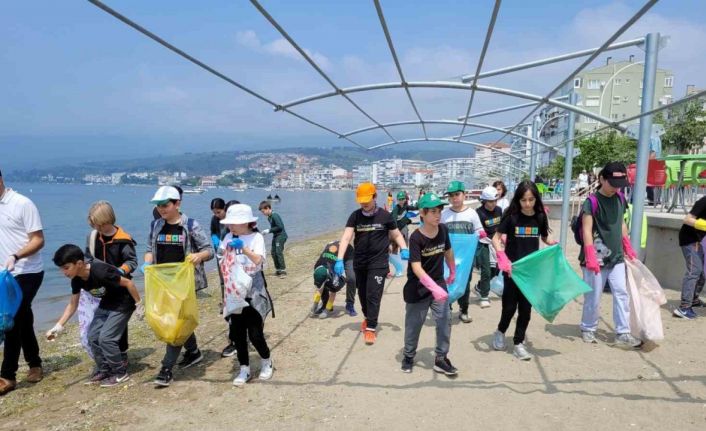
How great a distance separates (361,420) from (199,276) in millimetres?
2025

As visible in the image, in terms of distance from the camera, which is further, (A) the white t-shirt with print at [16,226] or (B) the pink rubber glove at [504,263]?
(B) the pink rubber glove at [504,263]

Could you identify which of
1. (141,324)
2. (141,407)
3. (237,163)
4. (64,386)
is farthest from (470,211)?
(237,163)

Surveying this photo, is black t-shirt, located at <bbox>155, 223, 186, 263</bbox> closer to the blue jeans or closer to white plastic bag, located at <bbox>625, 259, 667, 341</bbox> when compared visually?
white plastic bag, located at <bbox>625, 259, 667, 341</bbox>

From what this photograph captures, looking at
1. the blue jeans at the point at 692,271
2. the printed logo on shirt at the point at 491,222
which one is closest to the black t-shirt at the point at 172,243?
the printed logo on shirt at the point at 491,222

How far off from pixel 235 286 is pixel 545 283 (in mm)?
2847

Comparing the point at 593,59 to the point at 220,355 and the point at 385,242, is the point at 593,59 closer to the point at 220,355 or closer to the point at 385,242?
the point at 385,242

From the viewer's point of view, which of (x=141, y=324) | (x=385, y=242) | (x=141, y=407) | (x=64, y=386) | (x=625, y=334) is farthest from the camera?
(x=141, y=324)

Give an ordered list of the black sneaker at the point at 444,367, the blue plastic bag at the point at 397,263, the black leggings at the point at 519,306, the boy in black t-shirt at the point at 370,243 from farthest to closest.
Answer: the blue plastic bag at the point at 397,263, the boy in black t-shirt at the point at 370,243, the black leggings at the point at 519,306, the black sneaker at the point at 444,367

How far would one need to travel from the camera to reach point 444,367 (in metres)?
3.94

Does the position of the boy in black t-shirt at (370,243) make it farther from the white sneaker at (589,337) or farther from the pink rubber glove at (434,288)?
the white sneaker at (589,337)

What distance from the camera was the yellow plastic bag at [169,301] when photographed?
371 centimetres

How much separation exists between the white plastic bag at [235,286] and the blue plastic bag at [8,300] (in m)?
1.82

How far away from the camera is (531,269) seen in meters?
4.19

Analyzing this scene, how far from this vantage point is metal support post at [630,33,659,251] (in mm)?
4723
